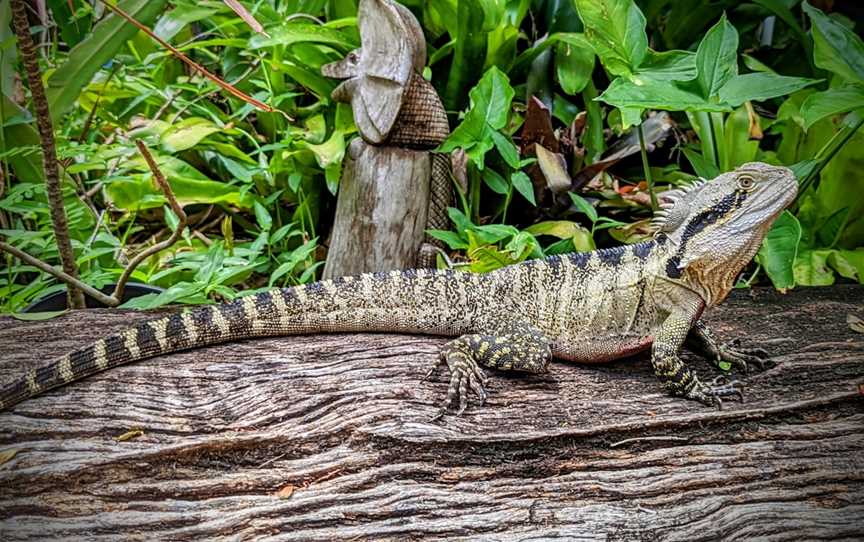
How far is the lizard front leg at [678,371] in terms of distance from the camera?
9.43 ft

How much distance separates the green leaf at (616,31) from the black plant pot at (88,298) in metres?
2.72

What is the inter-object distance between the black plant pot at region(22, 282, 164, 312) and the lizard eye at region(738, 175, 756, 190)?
3035 millimetres

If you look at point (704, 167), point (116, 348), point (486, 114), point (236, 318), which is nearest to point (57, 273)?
point (116, 348)

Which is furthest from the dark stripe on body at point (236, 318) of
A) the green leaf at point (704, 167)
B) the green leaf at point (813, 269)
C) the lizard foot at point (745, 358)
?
the green leaf at point (813, 269)

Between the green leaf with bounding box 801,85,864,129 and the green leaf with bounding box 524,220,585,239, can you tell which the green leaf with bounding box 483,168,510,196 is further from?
the green leaf with bounding box 801,85,864,129

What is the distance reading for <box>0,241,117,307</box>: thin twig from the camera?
10.3 ft

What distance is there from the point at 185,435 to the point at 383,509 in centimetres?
82

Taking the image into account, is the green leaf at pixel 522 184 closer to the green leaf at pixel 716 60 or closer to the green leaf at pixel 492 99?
the green leaf at pixel 492 99

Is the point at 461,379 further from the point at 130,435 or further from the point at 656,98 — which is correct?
the point at 656,98

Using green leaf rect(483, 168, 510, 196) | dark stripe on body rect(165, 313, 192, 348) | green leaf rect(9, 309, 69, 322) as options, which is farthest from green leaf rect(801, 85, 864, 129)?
green leaf rect(9, 309, 69, 322)

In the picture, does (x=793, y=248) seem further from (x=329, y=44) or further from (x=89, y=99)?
(x=89, y=99)

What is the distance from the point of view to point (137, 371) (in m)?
2.96

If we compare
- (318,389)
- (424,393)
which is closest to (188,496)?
(318,389)

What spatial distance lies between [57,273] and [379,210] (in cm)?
189
